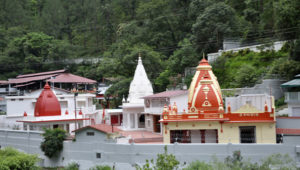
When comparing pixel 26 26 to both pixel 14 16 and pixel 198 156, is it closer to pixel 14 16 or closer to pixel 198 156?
pixel 14 16

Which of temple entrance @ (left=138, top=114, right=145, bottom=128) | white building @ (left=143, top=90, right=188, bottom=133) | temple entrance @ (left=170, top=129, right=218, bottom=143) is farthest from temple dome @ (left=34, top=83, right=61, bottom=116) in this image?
temple entrance @ (left=170, top=129, right=218, bottom=143)

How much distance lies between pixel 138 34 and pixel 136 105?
2606 centimetres

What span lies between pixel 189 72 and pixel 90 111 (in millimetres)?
13251

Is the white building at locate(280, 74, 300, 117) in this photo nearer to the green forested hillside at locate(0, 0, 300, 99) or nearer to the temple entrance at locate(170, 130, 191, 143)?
the green forested hillside at locate(0, 0, 300, 99)

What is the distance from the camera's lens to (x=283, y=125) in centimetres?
3319

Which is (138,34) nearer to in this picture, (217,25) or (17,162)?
(217,25)

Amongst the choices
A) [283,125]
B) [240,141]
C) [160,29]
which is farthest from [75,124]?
[160,29]

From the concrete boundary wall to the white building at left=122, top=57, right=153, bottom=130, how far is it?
9.74 meters

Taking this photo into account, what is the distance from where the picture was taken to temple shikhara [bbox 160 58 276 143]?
32438 mm

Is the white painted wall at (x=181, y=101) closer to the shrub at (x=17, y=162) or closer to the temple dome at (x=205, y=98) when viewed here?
the temple dome at (x=205, y=98)

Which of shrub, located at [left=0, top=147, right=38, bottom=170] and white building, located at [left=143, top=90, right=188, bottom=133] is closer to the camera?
shrub, located at [left=0, top=147, right=38, bottom=170]

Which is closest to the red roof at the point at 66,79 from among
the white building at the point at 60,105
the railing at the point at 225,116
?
the white building at the point at 60,105

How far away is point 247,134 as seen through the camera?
3306 cm

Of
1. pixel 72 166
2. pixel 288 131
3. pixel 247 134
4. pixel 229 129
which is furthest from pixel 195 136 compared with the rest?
pixel 72 166
